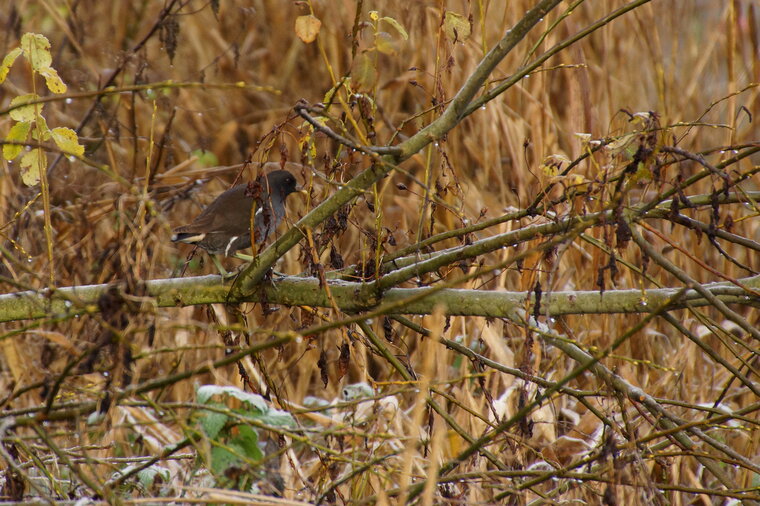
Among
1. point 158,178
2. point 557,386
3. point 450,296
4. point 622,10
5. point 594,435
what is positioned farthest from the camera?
point 158,178

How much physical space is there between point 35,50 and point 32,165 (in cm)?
30

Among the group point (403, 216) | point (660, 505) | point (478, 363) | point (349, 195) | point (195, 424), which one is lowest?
point (660, 505)

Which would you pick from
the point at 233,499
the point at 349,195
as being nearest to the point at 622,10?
the point at 349,195

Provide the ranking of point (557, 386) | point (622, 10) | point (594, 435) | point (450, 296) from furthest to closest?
point (594, 435)
point (450, 296)
point (622, 10)
point (557, 386)

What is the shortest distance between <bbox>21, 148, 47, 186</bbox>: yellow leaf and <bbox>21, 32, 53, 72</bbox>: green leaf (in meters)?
0.22

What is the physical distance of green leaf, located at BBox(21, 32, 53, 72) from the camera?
2.28 meters

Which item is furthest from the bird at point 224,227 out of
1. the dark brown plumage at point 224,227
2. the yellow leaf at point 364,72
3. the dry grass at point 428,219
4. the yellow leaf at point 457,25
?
the yellow leaf at point 364,72

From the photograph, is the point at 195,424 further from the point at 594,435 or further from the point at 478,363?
the point at 594,435

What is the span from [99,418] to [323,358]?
80cm

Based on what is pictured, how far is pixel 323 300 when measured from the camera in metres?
2.55

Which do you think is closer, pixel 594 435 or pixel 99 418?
pixel 99 418

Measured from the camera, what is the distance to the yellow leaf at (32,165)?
2307 mm

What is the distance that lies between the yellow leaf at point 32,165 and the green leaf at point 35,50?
22cm

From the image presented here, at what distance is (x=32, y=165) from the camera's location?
2.33 meters
